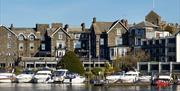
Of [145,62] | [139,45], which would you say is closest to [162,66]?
[145,62]

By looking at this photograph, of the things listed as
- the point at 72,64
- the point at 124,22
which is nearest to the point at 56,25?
the point at 124,22

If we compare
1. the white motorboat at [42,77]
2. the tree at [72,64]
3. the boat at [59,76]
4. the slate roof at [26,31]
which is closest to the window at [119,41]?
the slate roof at [26,31]

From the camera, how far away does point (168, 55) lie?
11931 centimetres

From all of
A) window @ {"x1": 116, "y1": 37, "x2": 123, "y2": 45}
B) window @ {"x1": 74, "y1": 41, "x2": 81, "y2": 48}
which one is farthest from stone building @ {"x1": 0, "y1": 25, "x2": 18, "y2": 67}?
window @ {"x1": 116, "y1": 37, "x2": 123, "y2": 45}

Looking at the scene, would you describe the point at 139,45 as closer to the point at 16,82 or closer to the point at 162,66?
the point at 162,66

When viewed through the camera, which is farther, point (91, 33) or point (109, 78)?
point (91, 33)

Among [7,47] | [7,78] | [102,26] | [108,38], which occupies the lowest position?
[7,78]

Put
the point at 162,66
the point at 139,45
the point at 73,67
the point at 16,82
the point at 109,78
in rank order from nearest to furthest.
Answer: the point at 109,78, the point at 16,82, the point at 73,67, the point at 162,66, the point at 139,45

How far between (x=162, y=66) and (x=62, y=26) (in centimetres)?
3404

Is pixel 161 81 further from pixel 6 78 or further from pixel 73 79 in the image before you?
pixel 6 78

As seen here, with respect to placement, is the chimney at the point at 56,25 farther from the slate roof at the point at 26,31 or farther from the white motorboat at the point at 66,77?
the white motorboat at the point at 66,77

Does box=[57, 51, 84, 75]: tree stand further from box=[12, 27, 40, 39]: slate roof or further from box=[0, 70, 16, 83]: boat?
box=[12, 27, 40, 39]: slate roof

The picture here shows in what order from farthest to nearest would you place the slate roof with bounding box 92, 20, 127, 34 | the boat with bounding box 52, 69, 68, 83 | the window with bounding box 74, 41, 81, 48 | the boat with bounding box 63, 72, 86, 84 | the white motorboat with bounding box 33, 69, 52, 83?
the window with bounding box 74, 41, 81, 48
the slate roof with bounding box 92, 20, 127, 34
the white motorboat with bounding box 33, 69, 52, 83
the boat with bounding box 52, 69, 68, 83
the boat with bounding box 63, 72, 86, 84

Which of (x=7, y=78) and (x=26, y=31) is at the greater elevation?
(x=26, y=31)
